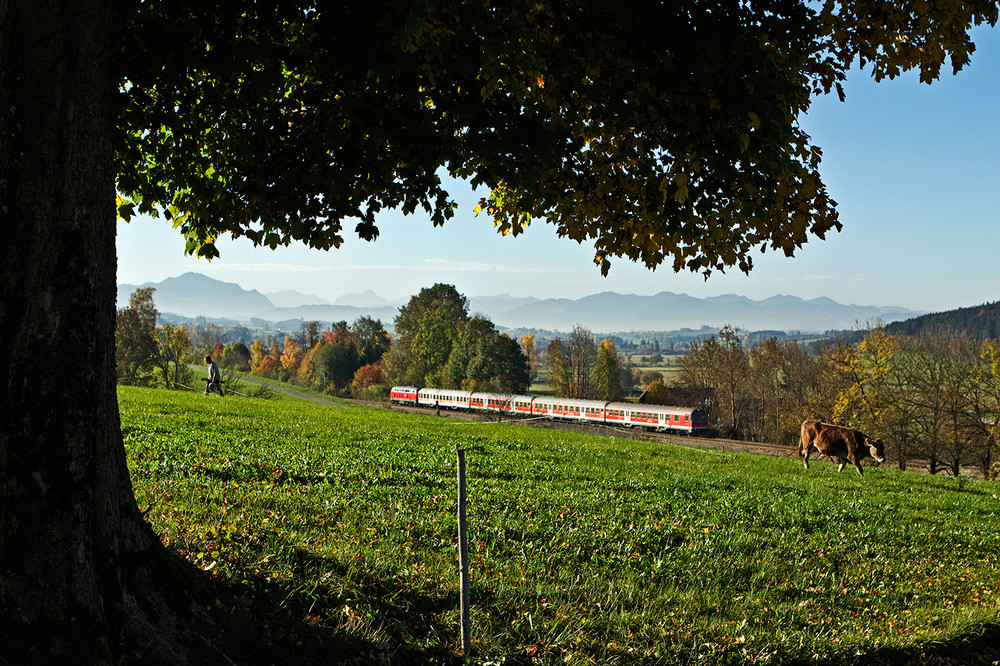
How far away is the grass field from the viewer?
4531mm

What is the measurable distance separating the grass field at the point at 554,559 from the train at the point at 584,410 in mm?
30551

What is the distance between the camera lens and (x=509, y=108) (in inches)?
213

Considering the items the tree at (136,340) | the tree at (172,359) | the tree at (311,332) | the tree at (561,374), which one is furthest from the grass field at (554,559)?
the tree at (311,332)

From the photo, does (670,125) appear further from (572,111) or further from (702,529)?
(702,529)

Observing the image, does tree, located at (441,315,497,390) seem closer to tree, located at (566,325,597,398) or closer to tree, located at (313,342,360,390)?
tree, located at (566,325,597,398)

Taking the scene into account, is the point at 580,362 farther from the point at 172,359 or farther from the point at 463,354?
the point at 172,359

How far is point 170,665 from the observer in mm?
3271

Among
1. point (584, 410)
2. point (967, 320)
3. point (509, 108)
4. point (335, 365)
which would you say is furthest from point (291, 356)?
point (967, 320)

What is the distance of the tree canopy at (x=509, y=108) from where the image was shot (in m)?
4.54

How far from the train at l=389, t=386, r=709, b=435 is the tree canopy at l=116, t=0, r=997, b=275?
36.6 metres

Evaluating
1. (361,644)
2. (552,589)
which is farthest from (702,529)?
(361,644)

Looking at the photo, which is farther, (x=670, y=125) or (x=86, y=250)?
(x=670, y=125)

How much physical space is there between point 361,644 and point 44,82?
3.74 metres

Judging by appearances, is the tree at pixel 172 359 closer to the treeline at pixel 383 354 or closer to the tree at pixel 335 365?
the treeline at pixel 383 354
